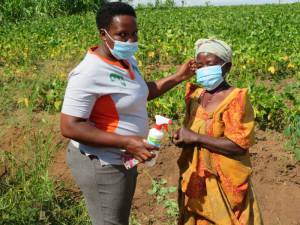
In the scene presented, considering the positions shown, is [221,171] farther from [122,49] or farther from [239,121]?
[122,49]

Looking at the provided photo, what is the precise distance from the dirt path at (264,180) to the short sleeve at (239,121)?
171 centimetres

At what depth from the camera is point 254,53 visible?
8453 millimetres

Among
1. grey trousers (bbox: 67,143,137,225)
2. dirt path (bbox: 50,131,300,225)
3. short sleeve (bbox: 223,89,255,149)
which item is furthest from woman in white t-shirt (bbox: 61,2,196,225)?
dirt path (bbox: 50,131,300,225)

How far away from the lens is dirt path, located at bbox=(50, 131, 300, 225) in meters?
4.22

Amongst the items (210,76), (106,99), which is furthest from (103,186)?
(210,76)

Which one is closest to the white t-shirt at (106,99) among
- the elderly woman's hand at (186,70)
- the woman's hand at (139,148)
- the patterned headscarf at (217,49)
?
the woman's hand at (139,148)

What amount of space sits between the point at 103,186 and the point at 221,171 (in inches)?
25.6

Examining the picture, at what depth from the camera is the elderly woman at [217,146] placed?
2.63 metres

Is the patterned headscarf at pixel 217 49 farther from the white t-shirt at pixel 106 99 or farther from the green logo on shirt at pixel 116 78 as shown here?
the green logo on shirt at pixel 116 78

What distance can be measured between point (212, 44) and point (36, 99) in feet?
14.0

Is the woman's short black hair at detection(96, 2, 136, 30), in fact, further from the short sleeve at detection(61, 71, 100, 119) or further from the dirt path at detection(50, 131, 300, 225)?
the dirt path at detection(50, 131, 300, 225)

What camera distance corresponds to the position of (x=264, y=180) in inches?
184

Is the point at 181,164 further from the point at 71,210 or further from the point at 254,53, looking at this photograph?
the point at 254,53

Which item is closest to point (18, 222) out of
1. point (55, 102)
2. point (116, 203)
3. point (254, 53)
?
point (116, 203)
